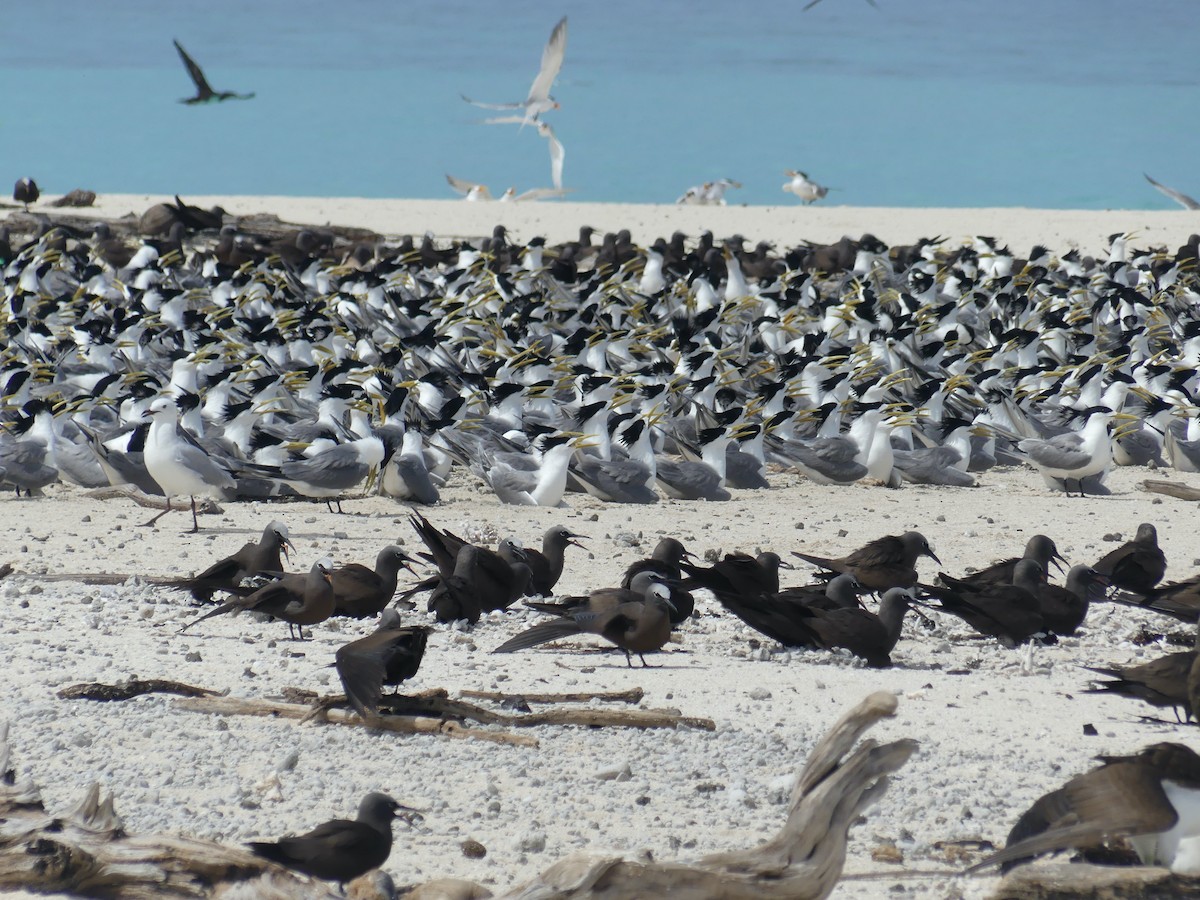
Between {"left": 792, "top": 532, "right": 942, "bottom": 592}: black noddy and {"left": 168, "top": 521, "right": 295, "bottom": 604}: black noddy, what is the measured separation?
2.55 meters

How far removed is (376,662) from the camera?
17.8ft

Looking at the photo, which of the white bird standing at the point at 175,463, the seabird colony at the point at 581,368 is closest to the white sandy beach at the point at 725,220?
the seabird colony at the point at 581,368

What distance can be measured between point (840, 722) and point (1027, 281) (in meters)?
18.3

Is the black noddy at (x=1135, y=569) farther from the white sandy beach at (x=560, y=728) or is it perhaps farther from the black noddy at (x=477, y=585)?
the black noddy at (x=477, y=585)

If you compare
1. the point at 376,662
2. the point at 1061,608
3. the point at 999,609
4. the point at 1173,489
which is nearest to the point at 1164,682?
the point at 999,609

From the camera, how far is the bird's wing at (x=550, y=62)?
22.0 metres

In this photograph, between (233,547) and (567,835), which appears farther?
(233,547)

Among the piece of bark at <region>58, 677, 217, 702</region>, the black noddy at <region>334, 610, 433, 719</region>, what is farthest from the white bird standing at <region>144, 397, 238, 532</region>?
the black noddy at <region>334, 610, 433, 719</region>

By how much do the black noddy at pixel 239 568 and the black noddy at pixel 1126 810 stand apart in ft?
13.8

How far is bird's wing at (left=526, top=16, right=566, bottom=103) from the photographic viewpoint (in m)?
22.0

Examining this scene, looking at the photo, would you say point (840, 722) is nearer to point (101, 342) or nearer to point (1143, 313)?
point (101, 342)

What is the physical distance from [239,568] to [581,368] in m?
7.43

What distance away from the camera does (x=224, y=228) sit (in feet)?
87.4

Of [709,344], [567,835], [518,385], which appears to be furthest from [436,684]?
[709,344]
